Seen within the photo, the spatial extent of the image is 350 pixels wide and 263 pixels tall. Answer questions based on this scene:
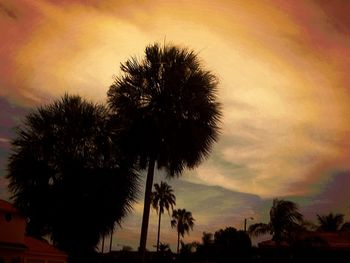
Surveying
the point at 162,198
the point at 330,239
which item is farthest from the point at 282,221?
the point at 162,198

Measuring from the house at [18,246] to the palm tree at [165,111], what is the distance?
690 centimetres

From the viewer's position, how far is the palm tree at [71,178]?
20234 mm

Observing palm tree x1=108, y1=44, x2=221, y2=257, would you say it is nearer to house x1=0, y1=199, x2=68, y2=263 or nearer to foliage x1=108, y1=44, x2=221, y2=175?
foliage x1=108, y1=44, x2=221, y2=175

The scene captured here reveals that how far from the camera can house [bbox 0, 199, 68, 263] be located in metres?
20.6

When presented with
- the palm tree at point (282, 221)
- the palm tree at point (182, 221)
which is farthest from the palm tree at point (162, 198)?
the palm tree at point (282, 221)

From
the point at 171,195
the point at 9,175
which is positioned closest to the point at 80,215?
the point at 9,175

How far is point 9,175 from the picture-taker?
20.4m

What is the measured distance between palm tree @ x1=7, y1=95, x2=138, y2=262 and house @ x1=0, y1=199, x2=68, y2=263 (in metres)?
0.62

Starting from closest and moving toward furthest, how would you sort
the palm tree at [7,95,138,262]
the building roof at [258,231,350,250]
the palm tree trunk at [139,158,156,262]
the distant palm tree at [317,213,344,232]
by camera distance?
the palm tree trunk at [139,158,156,262] < the palm tree at [7,95,138,262] < the building roof at [258,231,350,250] < the distant palm tree at [317,213,344,232]

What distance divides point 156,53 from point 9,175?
8377 mm

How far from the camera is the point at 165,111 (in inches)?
693

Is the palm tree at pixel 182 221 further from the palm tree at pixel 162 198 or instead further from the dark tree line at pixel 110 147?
the dark tree line at pixel 110 147

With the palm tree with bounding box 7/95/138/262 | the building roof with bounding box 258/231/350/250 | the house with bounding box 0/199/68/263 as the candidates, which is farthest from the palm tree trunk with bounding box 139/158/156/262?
the building roof with bounding box 258/231/350/250

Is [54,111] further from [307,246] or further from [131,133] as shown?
[307,246]
